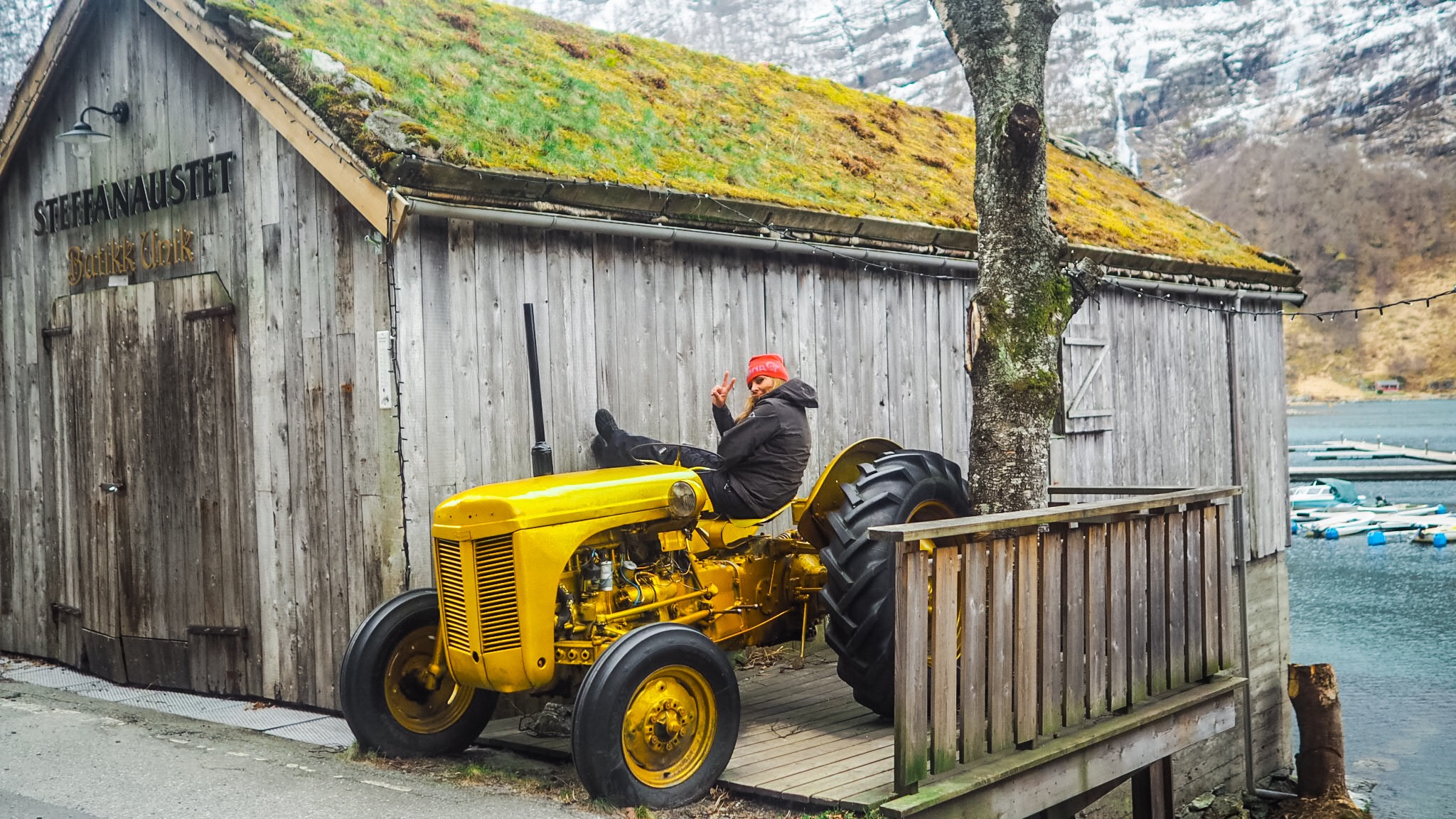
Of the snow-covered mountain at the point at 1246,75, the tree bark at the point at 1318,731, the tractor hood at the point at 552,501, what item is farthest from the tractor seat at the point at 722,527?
the snow-covered mountain at the point at 1246,75

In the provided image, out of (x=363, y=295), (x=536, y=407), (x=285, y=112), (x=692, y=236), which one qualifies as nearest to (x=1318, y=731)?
(x=692, y=236)

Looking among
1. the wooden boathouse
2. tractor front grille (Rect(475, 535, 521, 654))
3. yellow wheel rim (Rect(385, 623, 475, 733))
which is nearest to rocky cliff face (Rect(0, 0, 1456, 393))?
the wooden boathouse

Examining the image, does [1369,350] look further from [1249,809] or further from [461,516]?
[461,516]

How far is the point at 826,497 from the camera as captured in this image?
282 inches

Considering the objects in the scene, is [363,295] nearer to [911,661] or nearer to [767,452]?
[767,452]

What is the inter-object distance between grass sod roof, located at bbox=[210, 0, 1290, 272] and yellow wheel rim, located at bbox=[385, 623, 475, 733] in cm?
246

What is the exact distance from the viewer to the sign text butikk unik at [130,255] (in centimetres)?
850

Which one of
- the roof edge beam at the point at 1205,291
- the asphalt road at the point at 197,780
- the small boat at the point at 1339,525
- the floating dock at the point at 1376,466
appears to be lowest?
the small boat at the point at 1339,525

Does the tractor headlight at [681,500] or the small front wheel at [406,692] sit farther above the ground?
the tractor headlight at [681,500]

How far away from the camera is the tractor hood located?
18.2 ft

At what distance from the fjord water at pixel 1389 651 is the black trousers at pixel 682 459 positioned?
47.5ft

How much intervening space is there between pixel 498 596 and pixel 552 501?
47 cm

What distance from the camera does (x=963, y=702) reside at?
5426 mm

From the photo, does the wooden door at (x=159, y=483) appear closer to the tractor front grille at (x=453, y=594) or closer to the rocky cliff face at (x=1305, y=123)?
the tractor front grille at (x=453, y=594)
